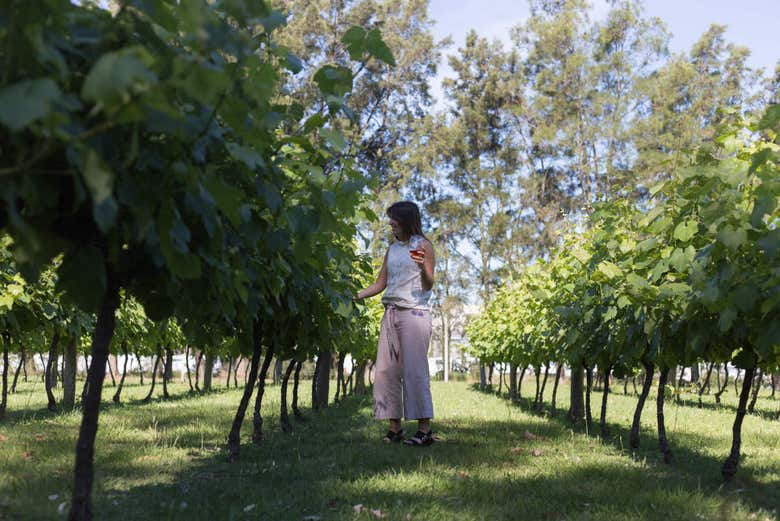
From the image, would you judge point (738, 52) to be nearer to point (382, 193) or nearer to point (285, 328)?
point (382, 193)

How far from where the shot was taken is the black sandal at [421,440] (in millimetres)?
6344

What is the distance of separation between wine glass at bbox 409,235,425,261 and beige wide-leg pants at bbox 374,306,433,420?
493mm

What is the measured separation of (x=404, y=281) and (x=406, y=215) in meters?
0.59

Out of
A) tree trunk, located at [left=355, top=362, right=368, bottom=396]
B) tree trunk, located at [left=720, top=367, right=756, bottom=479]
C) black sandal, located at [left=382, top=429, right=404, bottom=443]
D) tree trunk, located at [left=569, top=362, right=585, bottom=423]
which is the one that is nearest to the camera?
tree trunk, located at [left=720, top=367, right=756, bottom=479]

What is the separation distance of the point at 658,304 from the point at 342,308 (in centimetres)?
238

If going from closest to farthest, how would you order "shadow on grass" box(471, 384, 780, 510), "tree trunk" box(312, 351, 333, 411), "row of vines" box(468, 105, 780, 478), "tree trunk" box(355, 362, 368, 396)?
1. "row of vines" box(468, 105, 780, 478)
2. "shadow on grass" box(471, 384, 780, 510)
3. "tree trunk" box(312, 351, 333, 411)
4. "tree trunk" box(355, 362, 368, 396)

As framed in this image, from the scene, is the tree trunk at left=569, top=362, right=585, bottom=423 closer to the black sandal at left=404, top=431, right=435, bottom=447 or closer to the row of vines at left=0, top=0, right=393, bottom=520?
the black sandal at left=404, top=431, right=435, bottom=447

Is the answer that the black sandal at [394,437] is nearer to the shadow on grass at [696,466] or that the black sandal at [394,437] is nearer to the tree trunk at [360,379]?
the shadow on grass at [696,466]

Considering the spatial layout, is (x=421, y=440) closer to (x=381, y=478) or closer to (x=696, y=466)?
(x=381, y=478)

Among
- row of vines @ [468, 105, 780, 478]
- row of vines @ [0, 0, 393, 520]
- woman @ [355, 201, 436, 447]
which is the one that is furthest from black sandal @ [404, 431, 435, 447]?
row of vines @ [0, 0, 393, 520]

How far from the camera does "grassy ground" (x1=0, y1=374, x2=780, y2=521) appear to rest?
385 cm

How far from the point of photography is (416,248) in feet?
21.2

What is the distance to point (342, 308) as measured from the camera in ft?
17.6

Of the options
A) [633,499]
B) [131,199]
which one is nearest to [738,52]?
[633,499]
